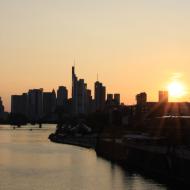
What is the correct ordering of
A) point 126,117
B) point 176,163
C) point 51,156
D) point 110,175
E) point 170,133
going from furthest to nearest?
point 126,117
point 51,156
point 170,133
point 110,175
point 176,163

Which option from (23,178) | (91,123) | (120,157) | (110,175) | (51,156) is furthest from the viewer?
(91,123)

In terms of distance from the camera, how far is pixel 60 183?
48781 millimetres

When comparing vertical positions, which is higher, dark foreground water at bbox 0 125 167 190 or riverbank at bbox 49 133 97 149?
riverbank at bbox 49 133 97 149

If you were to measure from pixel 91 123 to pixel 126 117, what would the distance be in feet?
131

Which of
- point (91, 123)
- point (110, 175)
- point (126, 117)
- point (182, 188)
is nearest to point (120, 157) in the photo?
point (110, 175)

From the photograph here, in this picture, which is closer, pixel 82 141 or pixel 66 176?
pixel 66 176

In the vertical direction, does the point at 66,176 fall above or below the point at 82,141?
below

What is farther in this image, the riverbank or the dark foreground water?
the riverbank

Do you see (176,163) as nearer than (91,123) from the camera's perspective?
Yes

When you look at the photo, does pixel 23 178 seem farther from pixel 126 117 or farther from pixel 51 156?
pixel 126 117

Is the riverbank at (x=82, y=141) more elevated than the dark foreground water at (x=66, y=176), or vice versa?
the riverbank at (x=82, y=141)

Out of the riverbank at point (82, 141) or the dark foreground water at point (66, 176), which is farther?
the riverbank at point (82, 141)

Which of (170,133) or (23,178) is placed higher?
(170,133)

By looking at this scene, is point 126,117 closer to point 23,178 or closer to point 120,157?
point 120,157
